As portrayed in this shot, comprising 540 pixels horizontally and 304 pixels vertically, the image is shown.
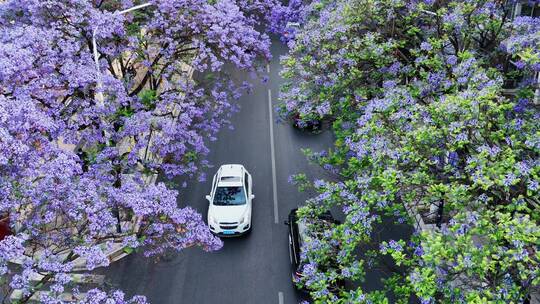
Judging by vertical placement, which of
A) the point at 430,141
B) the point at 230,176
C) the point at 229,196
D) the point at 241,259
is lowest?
the point at 241,259

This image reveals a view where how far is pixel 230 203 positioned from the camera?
20062mm

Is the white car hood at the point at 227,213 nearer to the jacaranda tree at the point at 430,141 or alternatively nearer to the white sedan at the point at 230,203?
the white sedan at the point at 230,203

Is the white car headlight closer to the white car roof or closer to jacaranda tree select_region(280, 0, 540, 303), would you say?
the white car roof

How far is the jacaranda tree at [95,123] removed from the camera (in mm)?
11125

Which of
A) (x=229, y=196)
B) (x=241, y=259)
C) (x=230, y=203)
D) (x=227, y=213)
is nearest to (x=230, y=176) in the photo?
(x=229, y=196)

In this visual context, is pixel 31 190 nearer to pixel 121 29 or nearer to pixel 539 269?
pixel 121 29

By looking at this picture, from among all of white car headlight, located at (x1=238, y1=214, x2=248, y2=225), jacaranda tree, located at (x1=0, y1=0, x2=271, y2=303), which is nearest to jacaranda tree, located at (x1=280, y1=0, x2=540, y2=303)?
jacaranda tree, located at (x1=0, y1=0, x2=271, y2=303)

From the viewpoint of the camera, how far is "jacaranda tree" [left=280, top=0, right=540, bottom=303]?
9242 mm

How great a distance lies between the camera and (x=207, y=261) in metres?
18.6

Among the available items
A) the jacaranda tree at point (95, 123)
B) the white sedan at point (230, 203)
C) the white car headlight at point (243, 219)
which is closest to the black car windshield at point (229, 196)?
the white sedan at point (230, 203)

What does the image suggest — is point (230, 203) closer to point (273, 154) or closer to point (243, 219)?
point (243, 219)

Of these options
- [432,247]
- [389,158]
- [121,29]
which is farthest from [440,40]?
[121,29]

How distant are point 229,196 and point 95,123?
6.36 m

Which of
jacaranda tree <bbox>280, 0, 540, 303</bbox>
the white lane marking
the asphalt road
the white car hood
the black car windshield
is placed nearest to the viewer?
jacaranda tree <bbox>280, 0, 540, 303</bbox>
